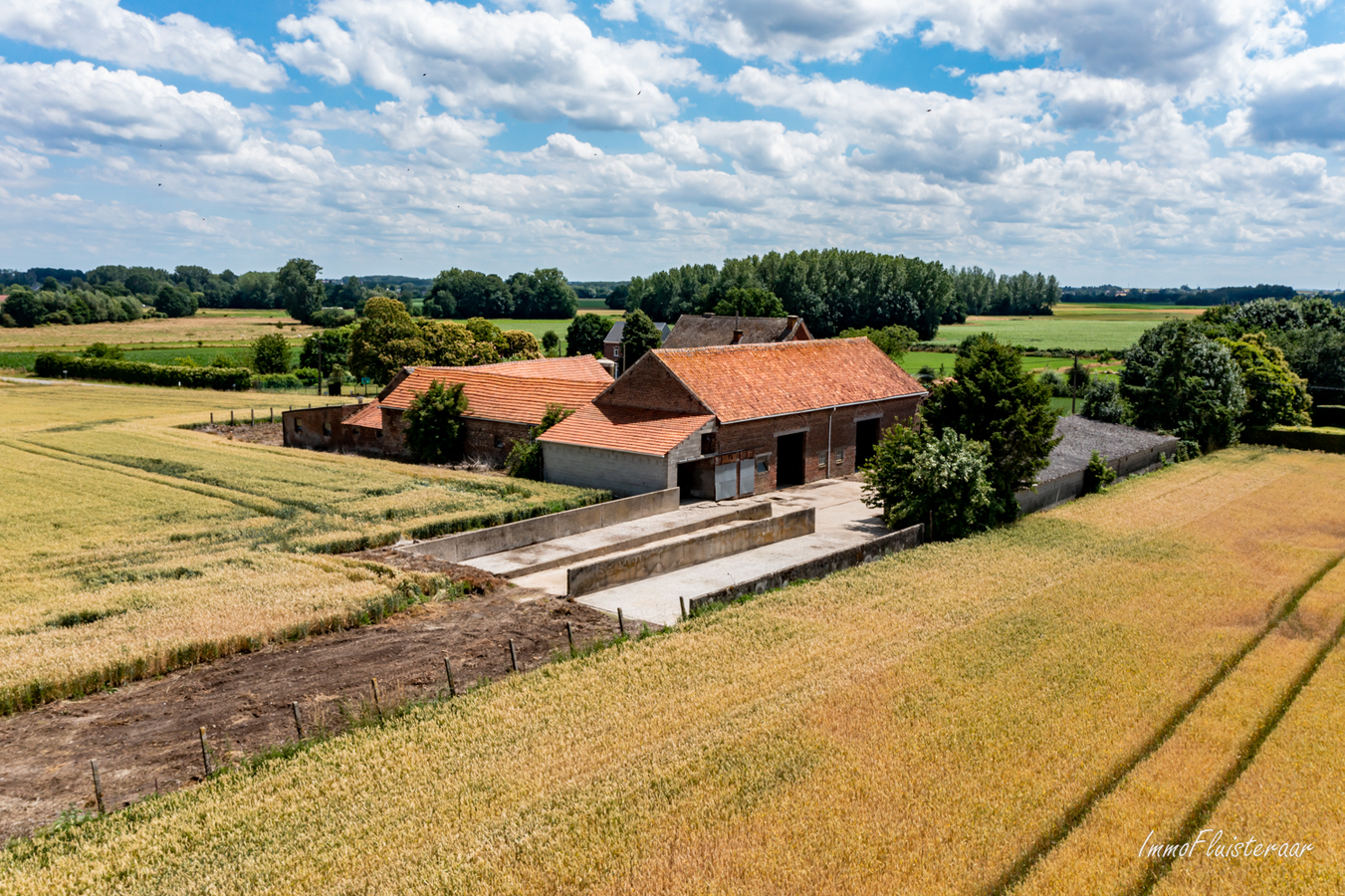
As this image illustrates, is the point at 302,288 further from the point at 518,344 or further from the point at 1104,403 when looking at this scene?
the point at 1104,403

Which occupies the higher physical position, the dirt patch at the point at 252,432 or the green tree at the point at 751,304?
the green tree at the point at 751,304

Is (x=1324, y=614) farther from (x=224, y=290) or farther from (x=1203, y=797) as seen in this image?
(x=224, y=290)

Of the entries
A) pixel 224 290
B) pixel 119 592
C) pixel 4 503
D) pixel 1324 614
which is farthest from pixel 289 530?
pixel 224 290

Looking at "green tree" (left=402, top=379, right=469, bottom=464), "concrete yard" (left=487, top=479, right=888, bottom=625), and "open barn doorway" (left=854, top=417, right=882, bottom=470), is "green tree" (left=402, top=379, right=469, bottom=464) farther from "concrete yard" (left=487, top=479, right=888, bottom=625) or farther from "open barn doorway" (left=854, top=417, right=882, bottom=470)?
"open barn doorway" (left=854, top=417, right=882, bottom=470)

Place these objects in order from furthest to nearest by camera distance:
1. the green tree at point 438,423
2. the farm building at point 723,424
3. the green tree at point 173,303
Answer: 1. the green tree at point 173,303
2. the green tree at point 438,423
3. the farm building at point 723,424

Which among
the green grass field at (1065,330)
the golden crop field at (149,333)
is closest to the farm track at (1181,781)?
the green grass field at (1065,330)

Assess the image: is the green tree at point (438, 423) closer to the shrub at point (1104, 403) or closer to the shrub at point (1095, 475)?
the shrub at point (1095, 475)
